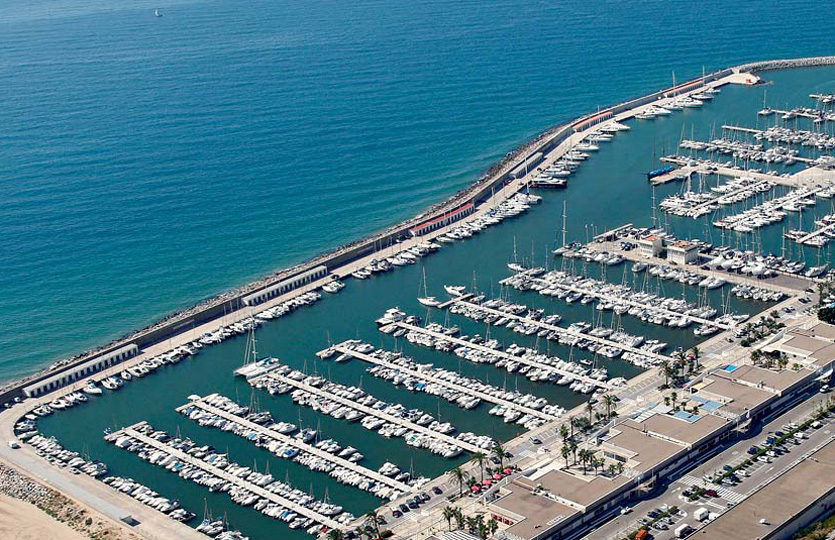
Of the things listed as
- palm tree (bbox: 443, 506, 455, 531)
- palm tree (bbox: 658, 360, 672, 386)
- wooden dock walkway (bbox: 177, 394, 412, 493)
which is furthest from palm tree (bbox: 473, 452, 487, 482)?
palm tree (bbox: 658, 360, 672, 386)

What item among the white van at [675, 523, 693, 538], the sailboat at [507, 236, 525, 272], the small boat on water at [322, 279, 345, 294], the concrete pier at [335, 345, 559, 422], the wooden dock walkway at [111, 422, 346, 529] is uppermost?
the sailboat at [507, 236, 525, 272]

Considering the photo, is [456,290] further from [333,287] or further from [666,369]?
[666,369]

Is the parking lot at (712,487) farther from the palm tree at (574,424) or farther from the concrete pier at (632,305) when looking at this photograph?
the concrete pier at (632,305)

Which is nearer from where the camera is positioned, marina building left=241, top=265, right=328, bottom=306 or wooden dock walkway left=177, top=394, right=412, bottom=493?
wooden dock walkway left=177, top=394, right=412, bottom=493

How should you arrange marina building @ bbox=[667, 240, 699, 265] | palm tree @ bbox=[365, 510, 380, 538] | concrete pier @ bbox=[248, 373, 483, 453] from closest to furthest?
palm tree @ bbox=[365, 510, 380, 538], concrete pier @ bbox=[248, 373, 483, 453], marina building @ bbox=[667, 240, 699, 265]

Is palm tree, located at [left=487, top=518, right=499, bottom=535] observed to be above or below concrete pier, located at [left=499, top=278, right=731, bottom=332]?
below

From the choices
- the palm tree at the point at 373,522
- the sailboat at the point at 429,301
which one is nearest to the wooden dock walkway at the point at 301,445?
the palm tree at the point at 373,522

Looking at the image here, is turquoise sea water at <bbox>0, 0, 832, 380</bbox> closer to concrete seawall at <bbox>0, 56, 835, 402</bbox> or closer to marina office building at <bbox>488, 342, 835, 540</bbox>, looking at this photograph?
concrete seawall at <bbox>0, 56, 835, 402</bbox>
